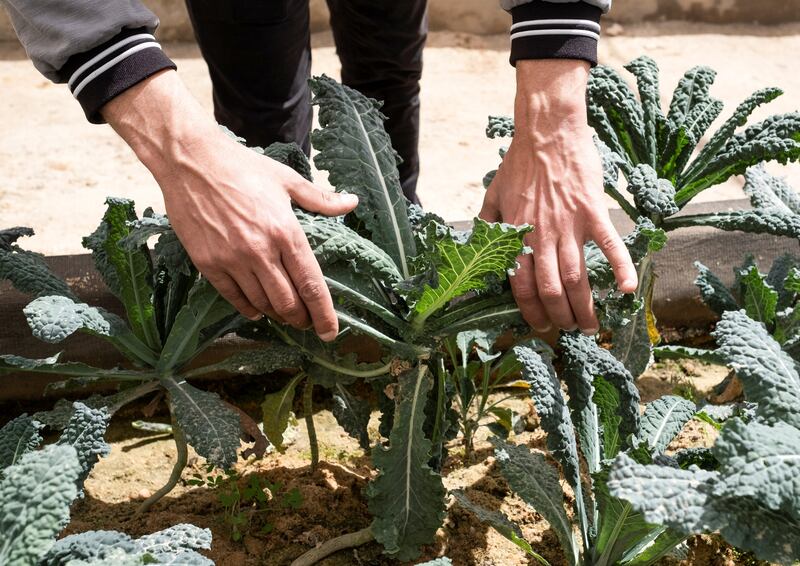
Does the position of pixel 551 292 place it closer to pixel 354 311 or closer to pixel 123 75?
Result: pixel 354 311

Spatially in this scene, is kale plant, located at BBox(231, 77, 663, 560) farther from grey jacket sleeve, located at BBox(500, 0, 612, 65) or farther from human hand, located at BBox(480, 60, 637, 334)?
grey jacket sleeve, located at BBox(500, 0, 612, 65)

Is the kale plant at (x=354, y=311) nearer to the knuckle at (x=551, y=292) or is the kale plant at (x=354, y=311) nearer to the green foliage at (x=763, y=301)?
the knuckle at (x=551, y=292)

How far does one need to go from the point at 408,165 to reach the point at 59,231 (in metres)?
1.41

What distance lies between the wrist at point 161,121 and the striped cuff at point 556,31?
61 cm

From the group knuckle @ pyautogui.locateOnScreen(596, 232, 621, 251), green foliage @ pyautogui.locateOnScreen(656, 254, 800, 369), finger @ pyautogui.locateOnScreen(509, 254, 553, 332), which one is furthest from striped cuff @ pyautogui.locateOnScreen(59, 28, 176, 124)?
green foliage @ pyautogui.locateOnScreen(656, 254, 800, 369)

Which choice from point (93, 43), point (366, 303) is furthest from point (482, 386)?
point (93, 43)

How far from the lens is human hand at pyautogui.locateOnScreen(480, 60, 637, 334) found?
4.84 ft

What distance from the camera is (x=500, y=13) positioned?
518cm

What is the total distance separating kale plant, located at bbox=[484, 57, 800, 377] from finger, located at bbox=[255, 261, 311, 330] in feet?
2.31

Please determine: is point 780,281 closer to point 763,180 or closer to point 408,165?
point 763,180

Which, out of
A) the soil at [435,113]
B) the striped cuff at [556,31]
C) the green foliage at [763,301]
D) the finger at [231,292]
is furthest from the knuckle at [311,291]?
the soil at [435,113]

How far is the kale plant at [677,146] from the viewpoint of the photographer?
6.40 ft

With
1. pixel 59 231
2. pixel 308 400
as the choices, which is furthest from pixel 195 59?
pixel 308 400

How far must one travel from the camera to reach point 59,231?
326 cm
